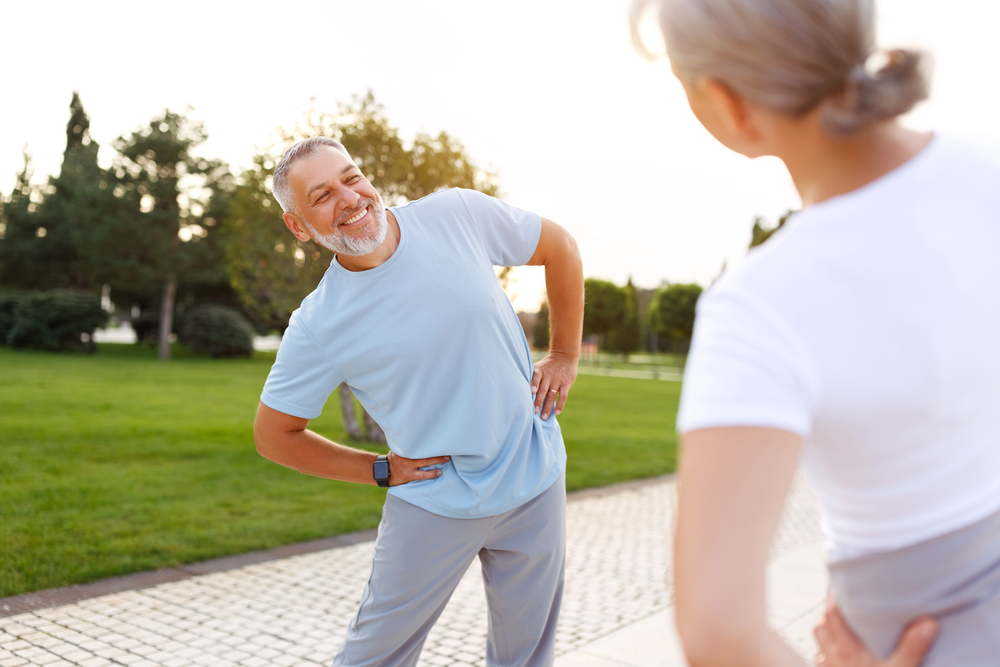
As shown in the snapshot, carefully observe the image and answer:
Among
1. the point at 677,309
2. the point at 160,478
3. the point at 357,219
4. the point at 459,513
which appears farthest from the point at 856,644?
the point at 677,309

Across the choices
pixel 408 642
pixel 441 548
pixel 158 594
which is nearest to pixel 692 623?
pixel 441 548

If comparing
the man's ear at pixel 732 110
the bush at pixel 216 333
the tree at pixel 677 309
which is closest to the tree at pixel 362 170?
the man's ear at pixel 732 110

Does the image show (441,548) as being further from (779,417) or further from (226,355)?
(226,355)

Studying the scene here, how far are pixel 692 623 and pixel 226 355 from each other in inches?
1378

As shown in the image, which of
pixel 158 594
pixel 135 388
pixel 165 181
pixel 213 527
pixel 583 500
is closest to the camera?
pixel 158 594

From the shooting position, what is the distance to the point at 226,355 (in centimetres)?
3366

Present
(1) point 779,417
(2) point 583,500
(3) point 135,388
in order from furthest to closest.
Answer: (3) point 135,388 → (2) point 583,500 → (1) point 779,417

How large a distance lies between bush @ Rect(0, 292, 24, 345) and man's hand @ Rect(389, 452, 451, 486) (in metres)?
37.3

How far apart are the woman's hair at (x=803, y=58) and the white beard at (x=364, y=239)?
158 cm

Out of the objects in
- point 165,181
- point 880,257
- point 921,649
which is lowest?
point 921,649

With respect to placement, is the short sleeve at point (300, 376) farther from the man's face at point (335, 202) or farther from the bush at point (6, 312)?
the bush at point (6, 312)

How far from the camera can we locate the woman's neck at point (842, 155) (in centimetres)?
89

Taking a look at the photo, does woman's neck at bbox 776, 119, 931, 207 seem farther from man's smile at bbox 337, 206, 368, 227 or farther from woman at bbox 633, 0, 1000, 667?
man's smile at bbox 337, 206, 368, 227

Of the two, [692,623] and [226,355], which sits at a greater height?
[692,623]
